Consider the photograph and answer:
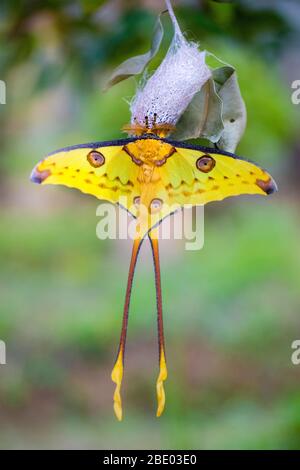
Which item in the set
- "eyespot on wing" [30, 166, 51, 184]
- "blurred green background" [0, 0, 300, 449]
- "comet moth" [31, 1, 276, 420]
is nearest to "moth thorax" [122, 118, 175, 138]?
"comet moth" [31, 1, 276, 420]

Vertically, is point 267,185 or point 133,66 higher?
point 133,66

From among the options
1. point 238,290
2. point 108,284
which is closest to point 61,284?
point 108,284

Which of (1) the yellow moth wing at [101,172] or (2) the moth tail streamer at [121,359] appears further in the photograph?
(1) the yellow moth wing at [101,172]

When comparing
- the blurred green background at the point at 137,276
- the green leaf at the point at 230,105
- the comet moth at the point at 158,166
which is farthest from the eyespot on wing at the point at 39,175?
the blurred green background at the point at 137,276

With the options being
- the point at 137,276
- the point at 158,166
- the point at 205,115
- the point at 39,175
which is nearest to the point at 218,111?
the point at 205,115

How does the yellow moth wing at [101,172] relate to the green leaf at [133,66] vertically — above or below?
below

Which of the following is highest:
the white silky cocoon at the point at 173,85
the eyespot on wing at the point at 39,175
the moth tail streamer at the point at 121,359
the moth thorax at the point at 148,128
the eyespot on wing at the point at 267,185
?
the white silky cocoon at the point at 173,85

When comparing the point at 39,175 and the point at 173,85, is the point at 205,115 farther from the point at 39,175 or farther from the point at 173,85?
the point at 39,175

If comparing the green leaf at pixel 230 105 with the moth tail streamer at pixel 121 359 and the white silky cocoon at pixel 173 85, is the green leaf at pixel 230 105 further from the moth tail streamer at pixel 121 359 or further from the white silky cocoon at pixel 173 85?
the moth tail streamer at pixel 121 359

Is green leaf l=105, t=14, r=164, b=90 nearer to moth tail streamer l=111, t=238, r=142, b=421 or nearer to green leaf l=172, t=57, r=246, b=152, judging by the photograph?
green leaf l=172, t=57, r=246, b=152
